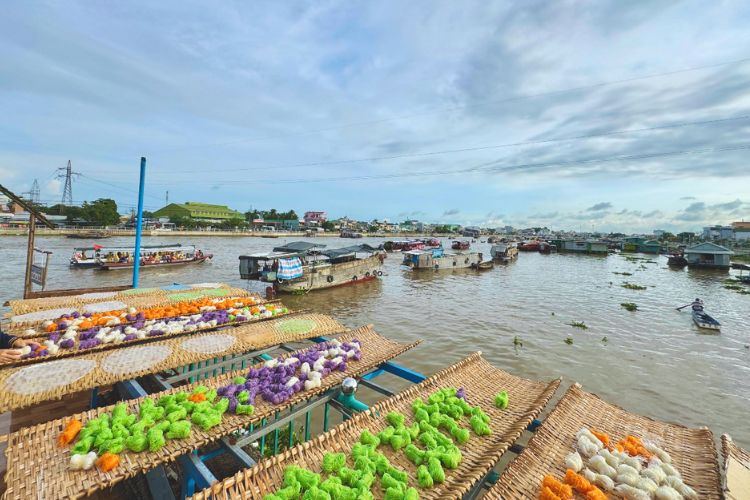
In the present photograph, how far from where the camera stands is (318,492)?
8.70 ft

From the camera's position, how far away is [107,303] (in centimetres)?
848

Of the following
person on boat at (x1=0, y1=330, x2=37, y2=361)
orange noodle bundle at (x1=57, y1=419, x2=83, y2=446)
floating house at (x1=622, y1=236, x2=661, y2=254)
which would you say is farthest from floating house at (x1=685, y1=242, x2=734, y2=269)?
person on boat at (x1=0, y1=330, x2=37, y2=361)

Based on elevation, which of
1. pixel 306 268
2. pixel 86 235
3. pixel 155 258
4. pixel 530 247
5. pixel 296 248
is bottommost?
pixel 86 235

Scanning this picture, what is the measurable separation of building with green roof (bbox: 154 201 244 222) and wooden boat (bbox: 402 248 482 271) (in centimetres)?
9678

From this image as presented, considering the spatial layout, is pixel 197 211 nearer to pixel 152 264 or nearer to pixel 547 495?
A: pixel 152 264

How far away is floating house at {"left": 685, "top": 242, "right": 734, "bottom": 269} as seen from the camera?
4225 centimetres

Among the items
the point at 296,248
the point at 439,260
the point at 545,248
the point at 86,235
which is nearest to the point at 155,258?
the point at 296,248

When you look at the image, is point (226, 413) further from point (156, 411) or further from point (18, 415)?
point (18, 415)

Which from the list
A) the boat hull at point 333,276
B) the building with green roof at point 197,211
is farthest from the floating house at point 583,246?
the building with green roof at point 197,211

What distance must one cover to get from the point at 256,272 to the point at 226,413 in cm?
1991

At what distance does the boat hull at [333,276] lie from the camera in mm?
22031

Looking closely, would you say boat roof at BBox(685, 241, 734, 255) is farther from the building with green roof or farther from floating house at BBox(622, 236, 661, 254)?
the building with green roof

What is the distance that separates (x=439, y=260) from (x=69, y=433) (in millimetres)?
34968

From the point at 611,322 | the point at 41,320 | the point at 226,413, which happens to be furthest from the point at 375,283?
the point at 226,413
